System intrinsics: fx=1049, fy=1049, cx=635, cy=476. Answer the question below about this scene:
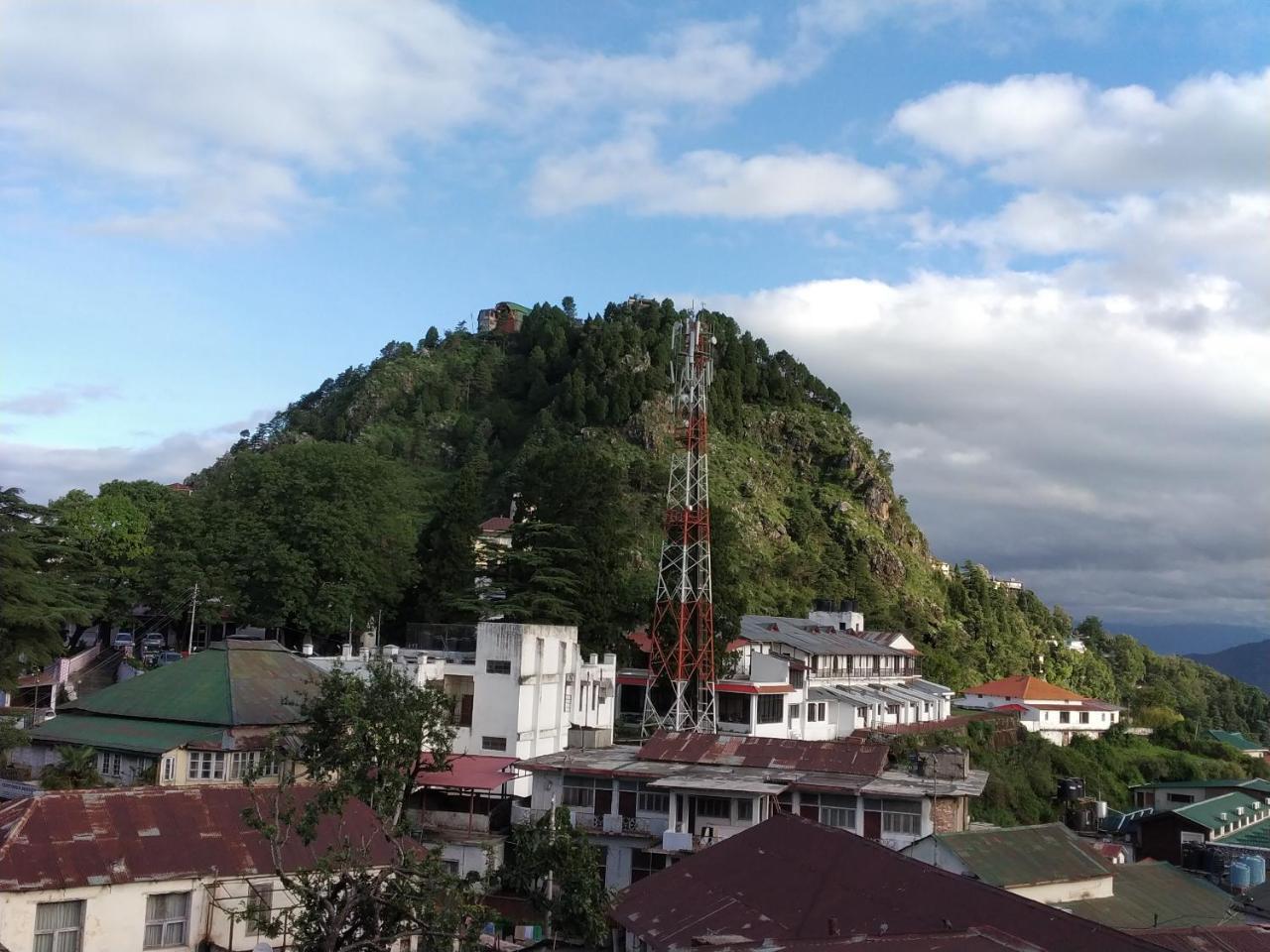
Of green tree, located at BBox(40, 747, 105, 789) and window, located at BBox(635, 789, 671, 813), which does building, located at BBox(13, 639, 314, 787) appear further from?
window, located at BBox(635, 789, 671, 813)

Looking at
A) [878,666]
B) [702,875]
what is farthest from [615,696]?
[702,875]

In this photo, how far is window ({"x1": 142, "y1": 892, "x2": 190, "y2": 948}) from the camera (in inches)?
659

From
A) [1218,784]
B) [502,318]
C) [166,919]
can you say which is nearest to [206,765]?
[166,919]

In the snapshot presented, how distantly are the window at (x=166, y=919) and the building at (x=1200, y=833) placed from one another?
109 ft

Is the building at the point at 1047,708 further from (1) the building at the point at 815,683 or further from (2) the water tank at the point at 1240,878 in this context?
(2) the water tank at the point at 1240,878

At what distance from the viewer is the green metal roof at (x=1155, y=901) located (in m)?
22.9

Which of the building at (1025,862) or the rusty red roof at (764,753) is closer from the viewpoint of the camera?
the building at (1025,862)

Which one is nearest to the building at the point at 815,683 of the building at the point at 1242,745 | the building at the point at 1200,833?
the building at the point at 1200,833

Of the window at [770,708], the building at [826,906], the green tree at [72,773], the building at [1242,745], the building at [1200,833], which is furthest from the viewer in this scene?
the building at [1242,745]

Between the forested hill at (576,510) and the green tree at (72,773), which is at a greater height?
the forested hill at (576,510)

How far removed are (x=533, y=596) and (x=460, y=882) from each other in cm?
2696

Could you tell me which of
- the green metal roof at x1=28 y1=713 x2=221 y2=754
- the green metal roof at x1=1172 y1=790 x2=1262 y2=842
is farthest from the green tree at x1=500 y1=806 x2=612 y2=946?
the green metal roof at x1=1172 y1=790 x2=1262 y2=842

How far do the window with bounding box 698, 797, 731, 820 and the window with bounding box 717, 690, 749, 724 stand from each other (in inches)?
547

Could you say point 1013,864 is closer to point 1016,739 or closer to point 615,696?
point 615,696
